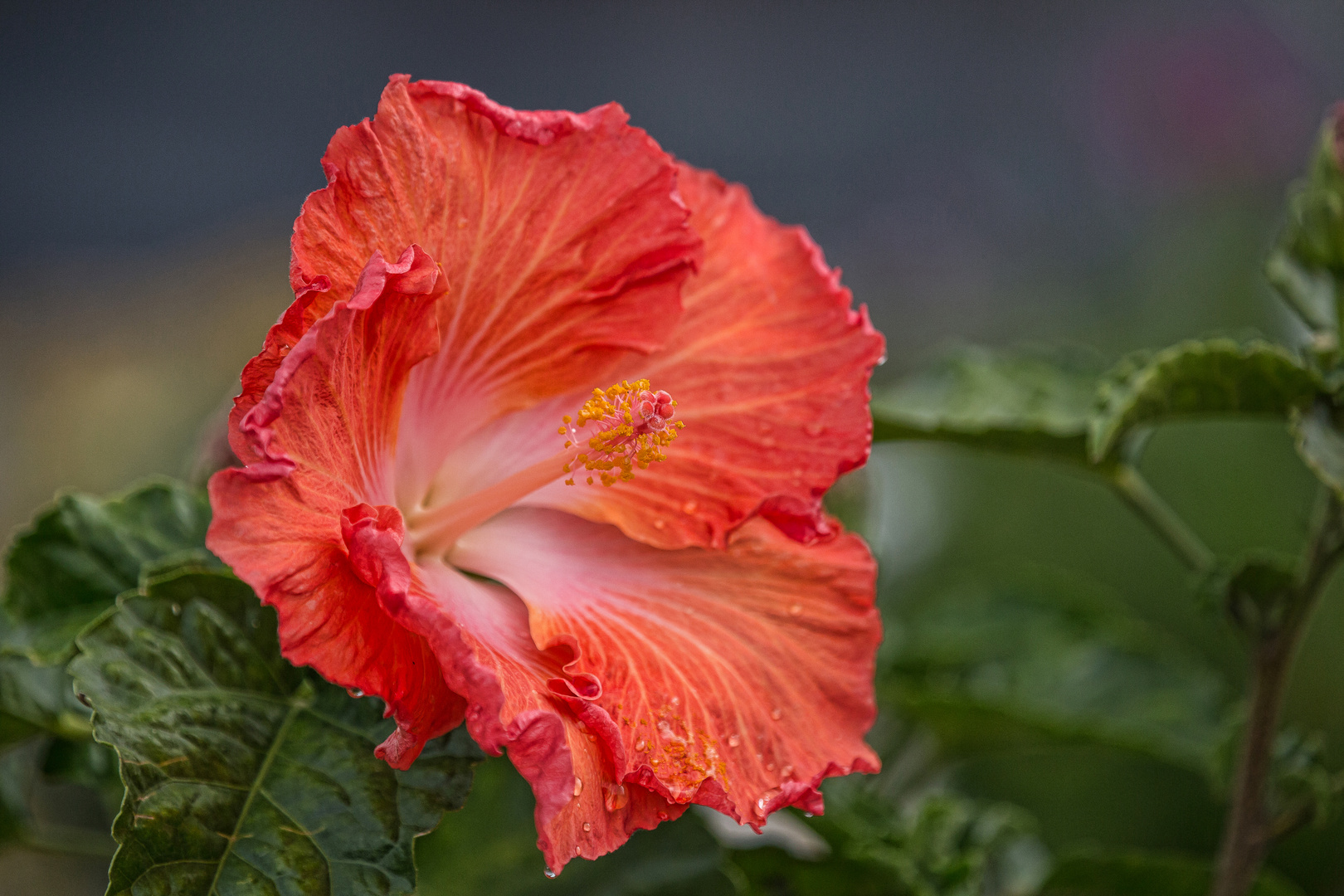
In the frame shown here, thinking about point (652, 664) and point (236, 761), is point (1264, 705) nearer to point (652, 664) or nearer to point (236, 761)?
point (652, 664)

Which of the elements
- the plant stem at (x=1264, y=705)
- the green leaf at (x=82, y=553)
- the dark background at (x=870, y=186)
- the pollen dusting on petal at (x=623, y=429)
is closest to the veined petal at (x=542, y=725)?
the pollen dusting on petal at (x=623, y=429)

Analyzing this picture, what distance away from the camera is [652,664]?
80 cm

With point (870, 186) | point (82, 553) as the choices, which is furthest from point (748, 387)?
point (870, 186)

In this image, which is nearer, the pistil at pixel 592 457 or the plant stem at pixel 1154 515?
the pistil at pixel 592 457

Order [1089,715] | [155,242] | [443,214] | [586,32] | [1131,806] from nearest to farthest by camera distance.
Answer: [443,214] < [1089,715] < [1131,806] < [155,242] < [586,32]

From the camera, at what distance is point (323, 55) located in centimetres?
560

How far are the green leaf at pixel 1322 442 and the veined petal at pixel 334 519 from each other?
61 centimetres

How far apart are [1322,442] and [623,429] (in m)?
0.51

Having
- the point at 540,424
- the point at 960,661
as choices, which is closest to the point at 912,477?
the point at 960,661

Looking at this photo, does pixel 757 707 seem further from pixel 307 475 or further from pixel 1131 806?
pixel 1131 806

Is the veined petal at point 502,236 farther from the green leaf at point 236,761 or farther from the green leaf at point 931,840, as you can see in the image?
the green leaf at point 931,840

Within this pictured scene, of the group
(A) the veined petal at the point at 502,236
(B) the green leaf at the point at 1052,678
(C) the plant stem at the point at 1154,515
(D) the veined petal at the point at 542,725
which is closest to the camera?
(D) the veined petal at the point at 542,725

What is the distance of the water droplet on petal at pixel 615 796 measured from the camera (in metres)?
0.70

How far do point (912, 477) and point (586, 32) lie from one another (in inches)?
173
